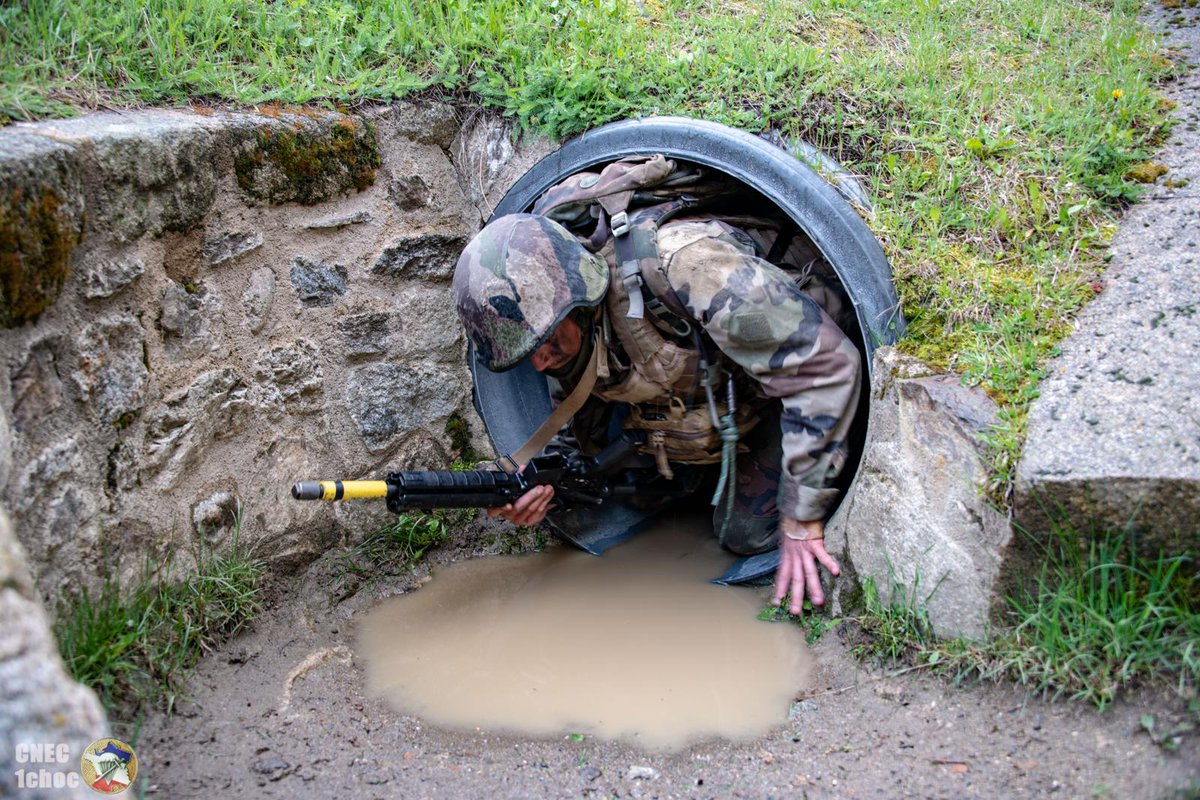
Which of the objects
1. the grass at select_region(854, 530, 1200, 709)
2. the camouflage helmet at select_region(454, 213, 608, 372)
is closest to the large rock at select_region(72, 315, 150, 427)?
the camouflage helmet at select_region(454, 213, 608, 372)

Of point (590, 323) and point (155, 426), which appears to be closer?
point (155, 426)

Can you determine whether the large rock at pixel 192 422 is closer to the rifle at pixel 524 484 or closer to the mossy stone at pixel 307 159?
the rifle at pixel 524 484

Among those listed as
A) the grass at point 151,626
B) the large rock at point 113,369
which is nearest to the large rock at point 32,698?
the grass at point 151,626

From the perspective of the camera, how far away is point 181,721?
2.24 m

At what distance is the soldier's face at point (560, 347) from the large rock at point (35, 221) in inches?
45.9

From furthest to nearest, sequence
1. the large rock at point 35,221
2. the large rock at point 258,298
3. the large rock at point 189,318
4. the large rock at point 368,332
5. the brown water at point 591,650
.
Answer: the large rock at point 368,332 < the large rock at point 258,298 < the large rock at point 189,318 < the brown water at point 591,650 < the large rock at point 35,221

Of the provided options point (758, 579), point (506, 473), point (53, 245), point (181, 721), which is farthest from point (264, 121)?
point (758, 579)

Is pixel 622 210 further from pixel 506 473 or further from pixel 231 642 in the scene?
pixel 231 642

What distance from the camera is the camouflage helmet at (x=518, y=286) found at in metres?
2.57

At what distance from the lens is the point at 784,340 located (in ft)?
8.51

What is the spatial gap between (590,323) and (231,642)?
4.31 feet

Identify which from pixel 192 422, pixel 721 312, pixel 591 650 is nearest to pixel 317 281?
pixel 192 422

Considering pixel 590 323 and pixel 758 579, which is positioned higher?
pixel 590 323

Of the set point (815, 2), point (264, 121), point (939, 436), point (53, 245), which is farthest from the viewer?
point (815, 2)
